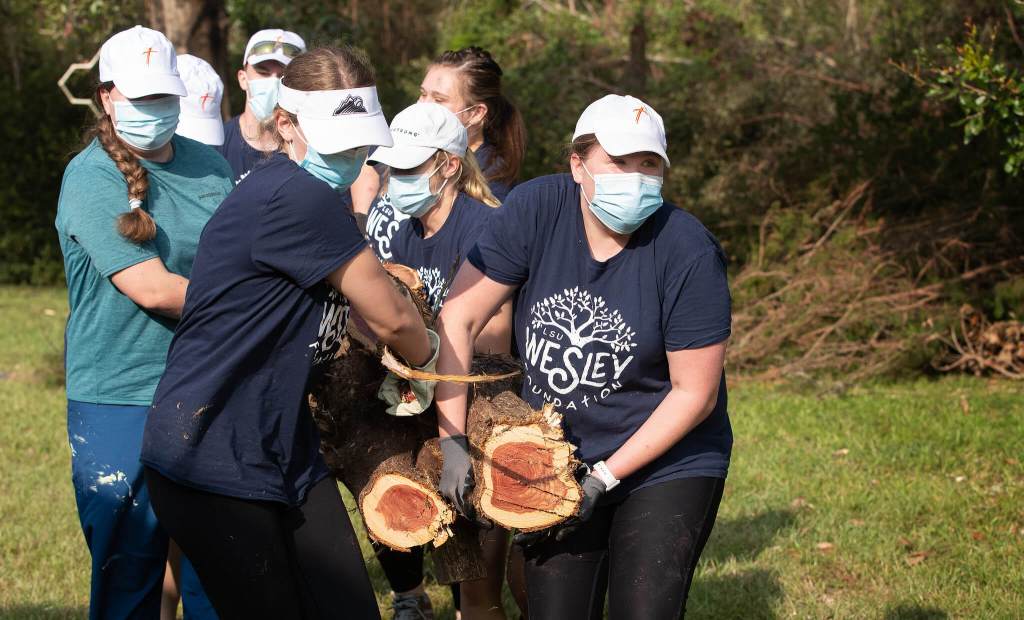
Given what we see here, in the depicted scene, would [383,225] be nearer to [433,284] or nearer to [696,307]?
[433,284]

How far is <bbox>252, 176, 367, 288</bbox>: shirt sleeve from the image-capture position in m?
2.82

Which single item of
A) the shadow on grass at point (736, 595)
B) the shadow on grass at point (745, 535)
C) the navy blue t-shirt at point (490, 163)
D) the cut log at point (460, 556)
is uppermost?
the navy blue t-shirt at point (490, 163)

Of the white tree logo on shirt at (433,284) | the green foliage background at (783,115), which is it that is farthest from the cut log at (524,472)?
the green foliage background at (783,115)

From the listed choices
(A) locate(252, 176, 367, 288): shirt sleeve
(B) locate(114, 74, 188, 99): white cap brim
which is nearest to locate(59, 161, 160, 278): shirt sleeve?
(B) locate(114, 74, 188, 99): white cap brim

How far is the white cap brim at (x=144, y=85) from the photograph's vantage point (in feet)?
11.6

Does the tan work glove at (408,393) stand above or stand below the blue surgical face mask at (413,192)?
below

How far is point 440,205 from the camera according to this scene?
4199mm

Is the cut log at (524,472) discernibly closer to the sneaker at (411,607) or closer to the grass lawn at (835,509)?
the sneaker at (411,607)

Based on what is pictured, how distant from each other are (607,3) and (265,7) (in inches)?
311

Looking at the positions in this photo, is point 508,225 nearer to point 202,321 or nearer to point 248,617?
point 202,321

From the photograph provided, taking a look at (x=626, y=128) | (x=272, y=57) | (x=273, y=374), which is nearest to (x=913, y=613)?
(x=626, y=128)

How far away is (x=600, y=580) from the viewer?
11.3ft

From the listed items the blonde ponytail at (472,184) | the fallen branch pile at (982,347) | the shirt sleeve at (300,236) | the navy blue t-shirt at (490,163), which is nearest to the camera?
the shirt sleeve at (300,236)

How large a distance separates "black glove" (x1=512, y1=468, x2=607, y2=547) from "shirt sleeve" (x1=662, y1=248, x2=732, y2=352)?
44 cm
